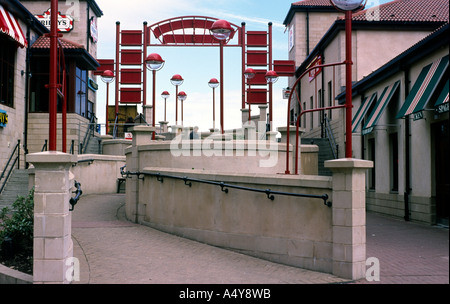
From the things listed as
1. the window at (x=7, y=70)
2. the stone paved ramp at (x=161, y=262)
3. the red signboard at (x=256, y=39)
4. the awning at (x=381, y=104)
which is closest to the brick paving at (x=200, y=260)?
the stone paved ramp at (x=161, y=262)

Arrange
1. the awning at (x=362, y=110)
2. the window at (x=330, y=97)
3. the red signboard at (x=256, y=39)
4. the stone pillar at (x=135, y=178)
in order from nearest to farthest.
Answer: the stone pillar at (x=135, y=178), the awning at (x=362, y=110), the window at (x=330, y=97), the red signboard at (x=256, y=39)

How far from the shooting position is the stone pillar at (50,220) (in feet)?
20.5

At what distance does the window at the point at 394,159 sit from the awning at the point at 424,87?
3.16 meters

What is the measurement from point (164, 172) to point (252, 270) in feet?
14.0

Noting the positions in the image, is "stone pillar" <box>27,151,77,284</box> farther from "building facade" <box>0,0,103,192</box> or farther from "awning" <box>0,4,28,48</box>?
"awning" <box>0,4,28,48</box>

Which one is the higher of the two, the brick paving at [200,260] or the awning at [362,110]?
the awning at [362,110]

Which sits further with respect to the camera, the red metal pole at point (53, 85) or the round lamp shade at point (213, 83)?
the round lamp shade at point (213, 83)

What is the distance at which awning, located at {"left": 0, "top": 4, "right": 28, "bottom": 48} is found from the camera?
16.7 metres

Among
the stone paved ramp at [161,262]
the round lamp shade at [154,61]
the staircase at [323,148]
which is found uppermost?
the round lamp shade at [154,61]

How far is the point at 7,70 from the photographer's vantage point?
62.7 feet

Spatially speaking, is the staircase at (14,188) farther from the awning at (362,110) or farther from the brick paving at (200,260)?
the awning at (362,110)

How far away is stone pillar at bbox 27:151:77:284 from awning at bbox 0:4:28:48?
12342mm

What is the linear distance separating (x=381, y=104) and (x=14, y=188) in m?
13.3
